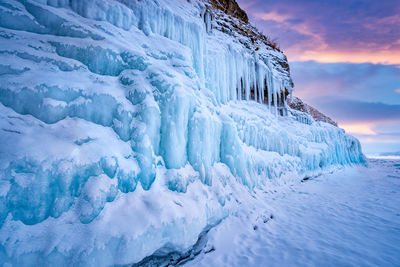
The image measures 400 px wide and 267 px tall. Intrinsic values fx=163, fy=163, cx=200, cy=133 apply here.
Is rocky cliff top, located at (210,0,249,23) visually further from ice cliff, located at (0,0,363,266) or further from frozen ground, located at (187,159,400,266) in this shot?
frozen ground, located at (187,159,400,266)

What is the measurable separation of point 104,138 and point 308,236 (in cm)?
490

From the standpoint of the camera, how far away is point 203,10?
707 cm

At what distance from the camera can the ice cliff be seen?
82.1 inches

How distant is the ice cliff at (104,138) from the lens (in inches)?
82.1

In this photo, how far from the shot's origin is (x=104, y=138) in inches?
115

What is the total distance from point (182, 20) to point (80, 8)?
2.97 m

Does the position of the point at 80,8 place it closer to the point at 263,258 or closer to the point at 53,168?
the point at 53,168

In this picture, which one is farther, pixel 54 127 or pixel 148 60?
pixel 148 60

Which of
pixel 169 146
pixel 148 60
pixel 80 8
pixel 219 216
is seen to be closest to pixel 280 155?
pixel 219 216

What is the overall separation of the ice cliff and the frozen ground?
55cm

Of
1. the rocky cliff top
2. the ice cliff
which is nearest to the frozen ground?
the ice cliff

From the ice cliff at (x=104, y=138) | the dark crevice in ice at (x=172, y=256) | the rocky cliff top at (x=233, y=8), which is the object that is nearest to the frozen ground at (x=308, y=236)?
the dark crevice in ice at (x=172, y=256)

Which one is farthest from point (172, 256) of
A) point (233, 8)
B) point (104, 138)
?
point (233, 8)

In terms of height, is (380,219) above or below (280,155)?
below
